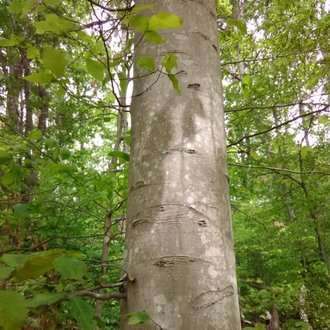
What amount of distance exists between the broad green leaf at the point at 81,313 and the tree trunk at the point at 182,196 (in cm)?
11

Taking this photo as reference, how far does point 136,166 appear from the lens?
3.10ft

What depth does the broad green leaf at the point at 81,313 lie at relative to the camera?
2.27 ft

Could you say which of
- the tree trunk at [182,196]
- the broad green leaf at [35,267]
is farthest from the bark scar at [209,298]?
the broad green leaf at [35,267]

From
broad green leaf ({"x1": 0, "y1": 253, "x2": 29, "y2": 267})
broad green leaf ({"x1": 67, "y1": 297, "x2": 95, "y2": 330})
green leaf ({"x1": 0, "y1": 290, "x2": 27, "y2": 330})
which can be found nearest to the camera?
green leaf ({"x1": 0, "y1": 290, "x2": 27, "y2": 330})

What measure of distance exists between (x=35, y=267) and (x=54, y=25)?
559mm

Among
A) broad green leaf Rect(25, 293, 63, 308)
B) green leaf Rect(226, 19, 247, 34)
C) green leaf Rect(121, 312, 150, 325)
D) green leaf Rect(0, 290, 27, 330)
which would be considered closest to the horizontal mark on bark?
green leaf Rect(121, 312, 150, 325)

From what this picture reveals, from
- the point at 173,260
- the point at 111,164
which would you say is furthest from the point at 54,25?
the point at 111,164

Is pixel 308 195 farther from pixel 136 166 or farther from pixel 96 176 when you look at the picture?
pixel 136 166

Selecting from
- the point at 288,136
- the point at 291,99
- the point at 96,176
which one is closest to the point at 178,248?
the point at 96,176

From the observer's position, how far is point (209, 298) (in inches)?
29.0

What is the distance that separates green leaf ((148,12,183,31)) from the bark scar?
60 cm

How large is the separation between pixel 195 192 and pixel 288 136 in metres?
3.88

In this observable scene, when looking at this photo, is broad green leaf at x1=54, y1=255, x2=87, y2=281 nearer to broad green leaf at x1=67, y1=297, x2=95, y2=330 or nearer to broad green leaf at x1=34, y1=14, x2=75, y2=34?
broad green leaf at x1=67, y1=297, x2=95, y2=330

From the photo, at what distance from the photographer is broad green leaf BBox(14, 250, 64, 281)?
51 cm
